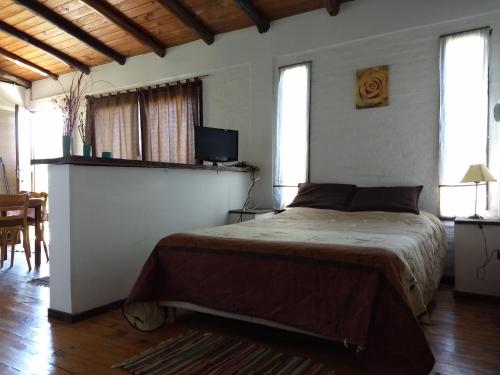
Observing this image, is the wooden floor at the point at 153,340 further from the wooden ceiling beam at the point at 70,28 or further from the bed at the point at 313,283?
the wooden ceiling beam at the point at 70,28

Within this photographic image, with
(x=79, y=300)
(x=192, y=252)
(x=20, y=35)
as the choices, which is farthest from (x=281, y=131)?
(x=20, y=35)

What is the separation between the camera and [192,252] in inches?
87.0

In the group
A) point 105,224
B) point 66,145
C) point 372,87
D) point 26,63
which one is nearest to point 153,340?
point 105,224

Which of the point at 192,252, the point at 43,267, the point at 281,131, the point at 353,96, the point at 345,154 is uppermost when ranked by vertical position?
the point at 353,96

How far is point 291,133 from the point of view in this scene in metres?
4.29

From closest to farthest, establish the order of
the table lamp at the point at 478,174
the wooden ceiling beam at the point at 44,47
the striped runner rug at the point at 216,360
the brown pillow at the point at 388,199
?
1. the striped runner rug at the point at 216,360
2. the table lamp at the point at 478,174
3. the brown pillow at the point at 388,199
4. the wooden ceiling beam at the point at 44,47

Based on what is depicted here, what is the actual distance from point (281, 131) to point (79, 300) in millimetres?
2821

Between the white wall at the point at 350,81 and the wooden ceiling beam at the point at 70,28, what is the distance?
1.34 metres

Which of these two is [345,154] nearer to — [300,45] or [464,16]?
[300,45]

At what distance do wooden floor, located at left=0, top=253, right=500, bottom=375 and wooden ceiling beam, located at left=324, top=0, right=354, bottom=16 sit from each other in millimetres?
3016

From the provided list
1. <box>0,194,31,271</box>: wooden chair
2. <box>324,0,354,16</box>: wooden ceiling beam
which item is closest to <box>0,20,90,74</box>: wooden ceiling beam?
<box>0,194,31,271</box>: wooden chair

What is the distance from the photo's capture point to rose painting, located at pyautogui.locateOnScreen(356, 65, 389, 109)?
3.70 meters

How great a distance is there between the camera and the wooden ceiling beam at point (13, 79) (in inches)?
257

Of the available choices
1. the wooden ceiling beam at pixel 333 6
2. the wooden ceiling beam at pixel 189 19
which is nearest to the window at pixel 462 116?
the wooden ceiling beam at pixel 333 6
